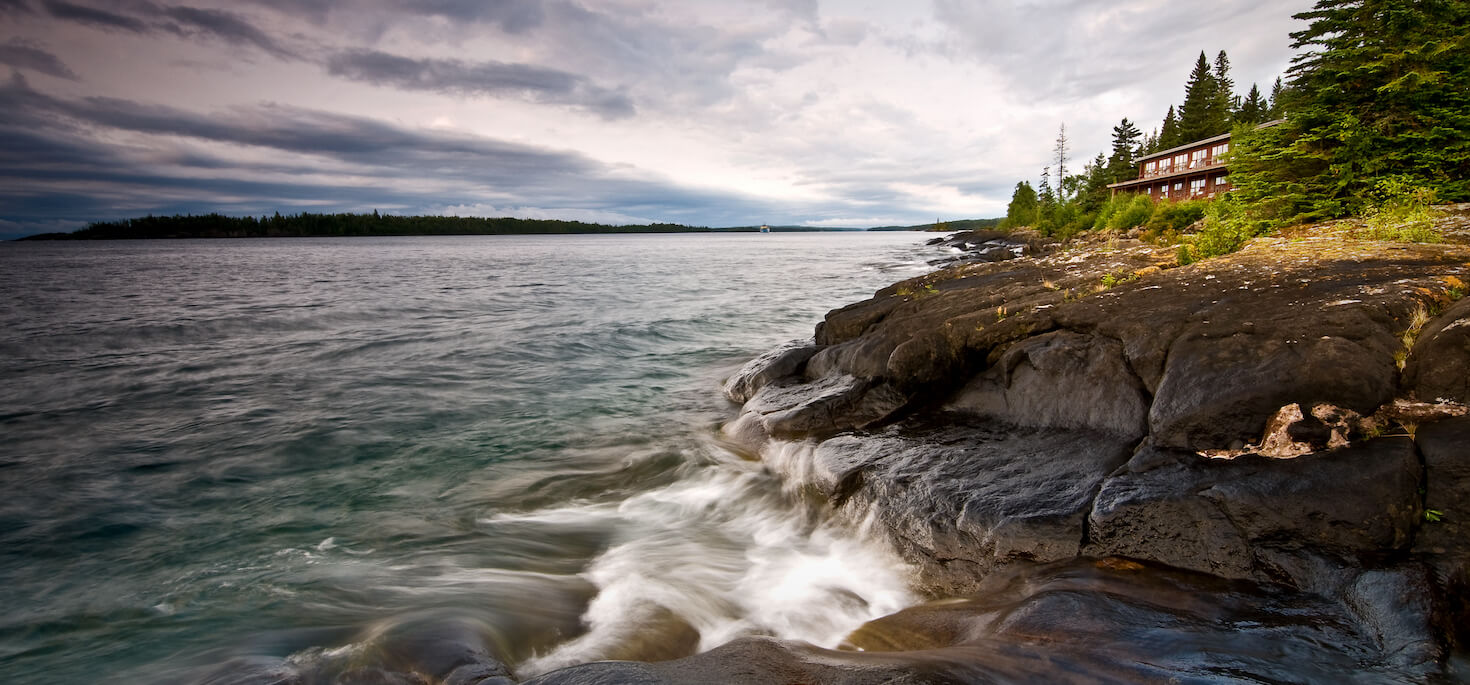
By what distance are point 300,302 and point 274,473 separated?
2714 cm

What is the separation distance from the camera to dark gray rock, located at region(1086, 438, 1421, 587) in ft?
15.4

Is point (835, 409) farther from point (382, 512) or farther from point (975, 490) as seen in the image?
point (382, 512)

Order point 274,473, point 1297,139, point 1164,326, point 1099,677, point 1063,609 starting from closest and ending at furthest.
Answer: point 1099,677 < point 1063,609 < point 1164,326 < point 274,473 < point 1297,139

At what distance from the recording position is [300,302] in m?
32.8

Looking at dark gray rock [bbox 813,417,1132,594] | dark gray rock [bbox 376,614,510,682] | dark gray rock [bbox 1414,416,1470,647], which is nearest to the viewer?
dark gray rock [bbox 1414,416,1470,647]

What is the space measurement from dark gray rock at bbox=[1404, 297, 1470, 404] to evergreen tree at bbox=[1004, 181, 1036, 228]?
106769 millimetres

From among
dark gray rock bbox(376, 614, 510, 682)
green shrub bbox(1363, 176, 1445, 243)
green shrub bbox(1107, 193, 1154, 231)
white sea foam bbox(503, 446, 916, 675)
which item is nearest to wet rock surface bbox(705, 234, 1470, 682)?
white sea foam bbox(503, 446, 916, 675)

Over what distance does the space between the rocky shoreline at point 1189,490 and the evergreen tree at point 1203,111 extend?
3091 inches

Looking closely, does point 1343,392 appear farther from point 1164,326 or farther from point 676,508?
point 676,508

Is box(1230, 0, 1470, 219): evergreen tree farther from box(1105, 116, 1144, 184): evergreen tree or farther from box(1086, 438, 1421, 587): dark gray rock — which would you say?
box(1105, 116, 1144, 184): evergreen tree

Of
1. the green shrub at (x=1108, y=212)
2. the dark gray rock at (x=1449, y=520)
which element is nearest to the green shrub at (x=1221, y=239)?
the dark gray rock at (x=1449, y=520)

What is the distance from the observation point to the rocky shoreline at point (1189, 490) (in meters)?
4.29

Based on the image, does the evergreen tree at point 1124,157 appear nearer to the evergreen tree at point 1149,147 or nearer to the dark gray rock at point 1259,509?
the evergreen tree at point 1149,147

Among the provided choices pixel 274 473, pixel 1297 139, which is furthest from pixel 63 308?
pixel 1297 139
